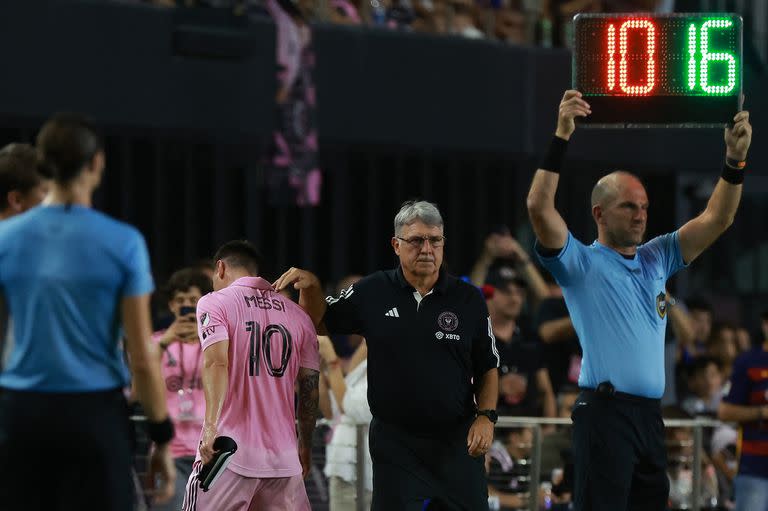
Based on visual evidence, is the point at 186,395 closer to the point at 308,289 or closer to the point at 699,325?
the point at 308,289

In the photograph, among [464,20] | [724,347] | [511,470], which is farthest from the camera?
[464,20]

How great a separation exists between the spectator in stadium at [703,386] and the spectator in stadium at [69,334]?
9.11 metres

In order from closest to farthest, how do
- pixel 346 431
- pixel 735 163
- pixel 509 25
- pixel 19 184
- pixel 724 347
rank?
1. pixel 19 184
2. pixel 735 163
3. pixel 346 431
4. pixel 724 347
5. pixel 509 25

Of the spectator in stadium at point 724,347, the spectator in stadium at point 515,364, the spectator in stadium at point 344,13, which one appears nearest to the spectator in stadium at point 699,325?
the spectator in stadium at point 724,347

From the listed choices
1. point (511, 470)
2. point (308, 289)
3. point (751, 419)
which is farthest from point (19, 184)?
point (751, 419)

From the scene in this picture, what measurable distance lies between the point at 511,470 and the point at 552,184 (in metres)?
4.21

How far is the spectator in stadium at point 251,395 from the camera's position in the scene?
7461 mm

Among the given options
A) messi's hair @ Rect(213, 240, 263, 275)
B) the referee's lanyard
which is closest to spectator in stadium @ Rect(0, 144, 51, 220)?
A: messi's hair @ Rect(213, 240, 263, 275)

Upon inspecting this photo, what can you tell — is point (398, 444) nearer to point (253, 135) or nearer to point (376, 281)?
point (376, 281)

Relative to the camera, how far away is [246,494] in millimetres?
7496

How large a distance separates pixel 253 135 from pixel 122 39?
1798 millimetres

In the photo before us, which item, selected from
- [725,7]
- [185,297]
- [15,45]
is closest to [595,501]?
[185,297]

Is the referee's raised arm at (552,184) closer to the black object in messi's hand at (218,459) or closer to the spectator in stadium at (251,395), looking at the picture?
the spectator in stadium at (251,395)

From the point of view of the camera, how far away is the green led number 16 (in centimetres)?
798
